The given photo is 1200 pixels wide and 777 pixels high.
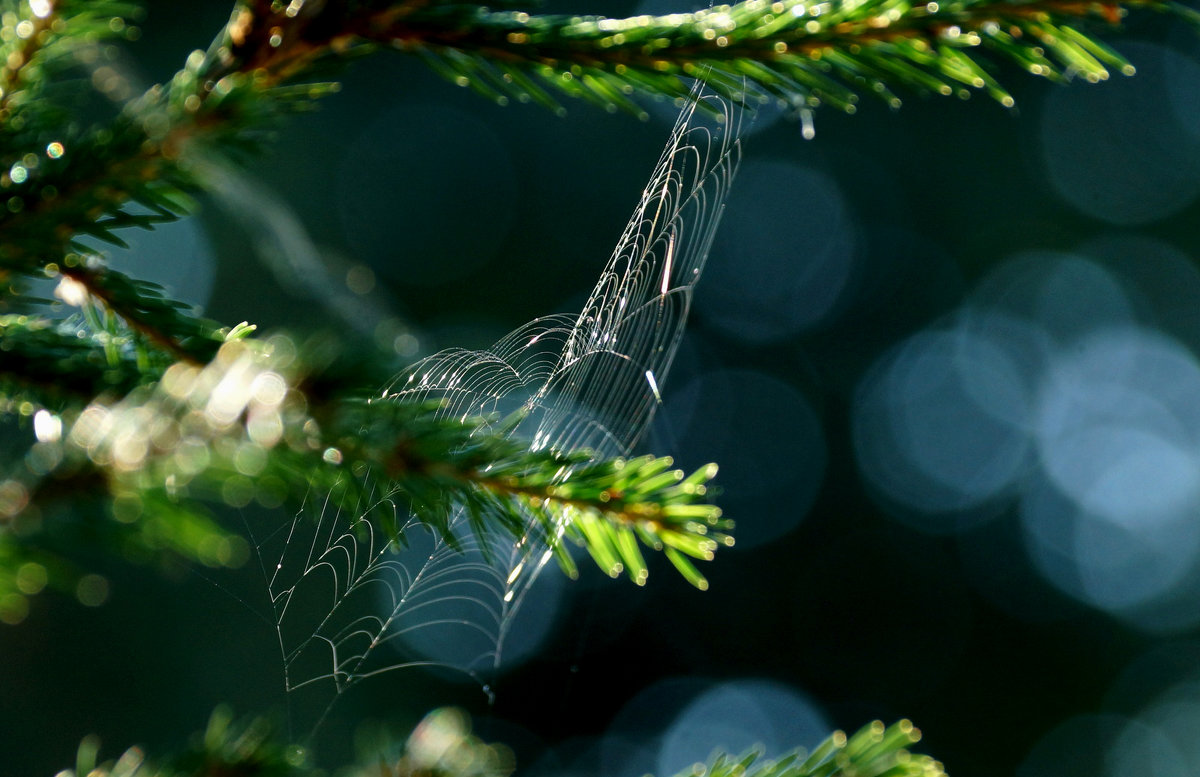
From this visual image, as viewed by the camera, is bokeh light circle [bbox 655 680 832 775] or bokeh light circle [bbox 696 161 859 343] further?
bokeh light circle [bbox 655 680 832 775]

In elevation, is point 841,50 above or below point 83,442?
above

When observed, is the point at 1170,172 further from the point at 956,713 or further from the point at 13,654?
the point at 13,654

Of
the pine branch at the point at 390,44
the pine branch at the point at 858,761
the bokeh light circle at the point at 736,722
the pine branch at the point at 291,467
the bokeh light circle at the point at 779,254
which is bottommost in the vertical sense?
the bokeh light circle at the point at 736,722

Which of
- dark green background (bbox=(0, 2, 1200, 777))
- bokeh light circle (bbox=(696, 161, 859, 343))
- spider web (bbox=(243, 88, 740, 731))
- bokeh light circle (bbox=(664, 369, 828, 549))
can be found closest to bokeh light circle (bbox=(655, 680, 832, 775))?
dark green background (bbox=(0, 2, 1200, 777))

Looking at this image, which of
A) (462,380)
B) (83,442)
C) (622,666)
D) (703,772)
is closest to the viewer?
(83,442)

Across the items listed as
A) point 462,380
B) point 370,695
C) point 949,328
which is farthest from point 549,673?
point 462,380

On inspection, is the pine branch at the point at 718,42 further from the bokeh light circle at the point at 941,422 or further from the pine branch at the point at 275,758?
the bokeh light circle at the point at 941,422

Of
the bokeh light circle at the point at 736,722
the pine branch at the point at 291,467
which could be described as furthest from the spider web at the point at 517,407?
the bokeh light circle at the point at 736,722

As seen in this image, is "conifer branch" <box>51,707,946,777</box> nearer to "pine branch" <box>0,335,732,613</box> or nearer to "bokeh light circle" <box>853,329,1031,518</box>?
"pine branch" <box>0,335,732,613</box>

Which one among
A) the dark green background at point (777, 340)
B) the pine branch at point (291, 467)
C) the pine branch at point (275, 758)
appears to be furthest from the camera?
the dark green background at point (777, 340)
